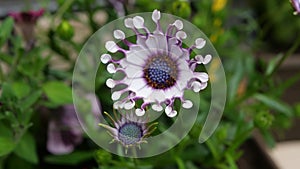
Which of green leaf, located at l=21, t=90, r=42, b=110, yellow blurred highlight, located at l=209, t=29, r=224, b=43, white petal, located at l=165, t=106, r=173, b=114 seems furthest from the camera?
yellow blurred highlight, located at l=209, t=29, r=224, b=43

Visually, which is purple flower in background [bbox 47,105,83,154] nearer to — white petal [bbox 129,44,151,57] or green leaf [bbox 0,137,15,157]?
green leaf [bbox 0,137,15,157]

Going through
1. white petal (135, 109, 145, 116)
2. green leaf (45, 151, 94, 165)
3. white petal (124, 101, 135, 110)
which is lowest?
green leaf (45, 151, 94, 165)

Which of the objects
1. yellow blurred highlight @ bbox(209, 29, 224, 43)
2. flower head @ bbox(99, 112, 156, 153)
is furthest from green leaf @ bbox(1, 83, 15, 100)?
yellow blurred highlight @ bbox(209, 29, 224, 43)

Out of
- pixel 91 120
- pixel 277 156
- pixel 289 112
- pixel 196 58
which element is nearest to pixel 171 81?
pixel 196 58

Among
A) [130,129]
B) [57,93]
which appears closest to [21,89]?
[57,93]

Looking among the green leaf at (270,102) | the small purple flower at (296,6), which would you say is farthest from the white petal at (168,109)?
the green leaf at (270,102)

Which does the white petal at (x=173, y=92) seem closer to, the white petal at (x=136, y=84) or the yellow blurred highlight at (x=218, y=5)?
the white petal at (x=136, y=84)

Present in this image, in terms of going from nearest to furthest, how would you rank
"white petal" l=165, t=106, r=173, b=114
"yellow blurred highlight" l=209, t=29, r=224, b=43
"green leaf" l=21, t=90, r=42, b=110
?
1. "white petal" l=165, t=106, r=173, b=114
2. "green leaf" l=21, t=90, r=42, b=110
3. "yellow blurred highlight" l=209, t=29, r=224, b=43

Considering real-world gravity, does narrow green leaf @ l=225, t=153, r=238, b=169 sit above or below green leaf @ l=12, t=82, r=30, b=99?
below
